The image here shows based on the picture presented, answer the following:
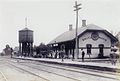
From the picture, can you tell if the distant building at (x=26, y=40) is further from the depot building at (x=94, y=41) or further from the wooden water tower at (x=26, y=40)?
the depot building at (x=94, y=41)

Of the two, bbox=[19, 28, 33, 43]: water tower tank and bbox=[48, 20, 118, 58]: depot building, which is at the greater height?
bbox=[19, 28, 33, 43]: water tower tank

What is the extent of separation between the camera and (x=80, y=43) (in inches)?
1994

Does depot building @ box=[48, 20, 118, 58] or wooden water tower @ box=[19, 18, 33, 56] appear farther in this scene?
wooden water tower @ box=[19, 18, 33, 56]

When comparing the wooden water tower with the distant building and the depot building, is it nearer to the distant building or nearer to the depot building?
the distant building

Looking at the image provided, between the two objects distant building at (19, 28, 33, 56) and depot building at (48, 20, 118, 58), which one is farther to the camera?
distant building at (19, 28, 33, 56)

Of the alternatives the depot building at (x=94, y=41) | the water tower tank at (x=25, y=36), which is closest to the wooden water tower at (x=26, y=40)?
the water tower tank at (x=25, y=36)

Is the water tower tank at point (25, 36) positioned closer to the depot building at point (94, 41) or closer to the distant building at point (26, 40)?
the distant building at point (26, 40)

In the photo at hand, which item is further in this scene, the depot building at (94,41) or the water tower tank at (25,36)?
the water tower tank at (25,36)

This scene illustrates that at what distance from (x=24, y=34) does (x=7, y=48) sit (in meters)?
45.6

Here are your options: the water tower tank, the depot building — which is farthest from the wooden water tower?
the depot building

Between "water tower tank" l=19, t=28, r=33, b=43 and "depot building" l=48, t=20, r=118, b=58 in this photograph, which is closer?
"depot building" l=48, t=20, r=118, b=58

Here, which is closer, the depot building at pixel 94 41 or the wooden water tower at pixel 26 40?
the depot building at pixel 94 41

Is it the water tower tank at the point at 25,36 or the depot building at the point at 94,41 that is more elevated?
the water tower tank at the point at 25,36

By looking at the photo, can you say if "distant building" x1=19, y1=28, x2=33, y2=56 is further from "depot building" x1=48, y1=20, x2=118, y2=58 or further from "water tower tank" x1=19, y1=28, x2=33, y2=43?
"depot building" x1=48, y1=20, x2=118, y2=58
